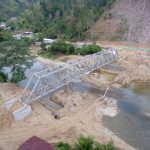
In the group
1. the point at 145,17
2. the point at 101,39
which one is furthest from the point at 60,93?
the point at 145,17

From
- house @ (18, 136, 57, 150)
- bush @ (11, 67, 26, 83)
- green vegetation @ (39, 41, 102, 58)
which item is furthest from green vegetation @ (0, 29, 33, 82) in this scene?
green vegetation @ (39, 41, 102, 58)

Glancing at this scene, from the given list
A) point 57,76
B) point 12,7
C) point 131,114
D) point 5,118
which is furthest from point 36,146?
point 12,7

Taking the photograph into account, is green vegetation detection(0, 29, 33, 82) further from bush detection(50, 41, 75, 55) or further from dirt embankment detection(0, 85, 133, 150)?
bush detection(50, 41, 75, 55)

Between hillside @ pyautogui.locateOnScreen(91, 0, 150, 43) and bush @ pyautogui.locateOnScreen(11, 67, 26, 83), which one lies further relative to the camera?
hillside @ pyautogui.locateOnScreen(91, 0, 150, 43)

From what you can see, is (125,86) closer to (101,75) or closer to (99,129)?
(101,75)

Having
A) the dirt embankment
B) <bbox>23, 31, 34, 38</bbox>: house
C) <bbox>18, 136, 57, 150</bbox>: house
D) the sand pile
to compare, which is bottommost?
<bbox>23, 31, 34, 38</bbox>: house

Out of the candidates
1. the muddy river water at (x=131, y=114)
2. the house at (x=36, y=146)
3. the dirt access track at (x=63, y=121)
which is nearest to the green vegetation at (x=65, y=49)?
the muddy river water at (x=131, y=114)

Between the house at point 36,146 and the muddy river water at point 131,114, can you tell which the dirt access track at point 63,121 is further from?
the house at point 36,146
